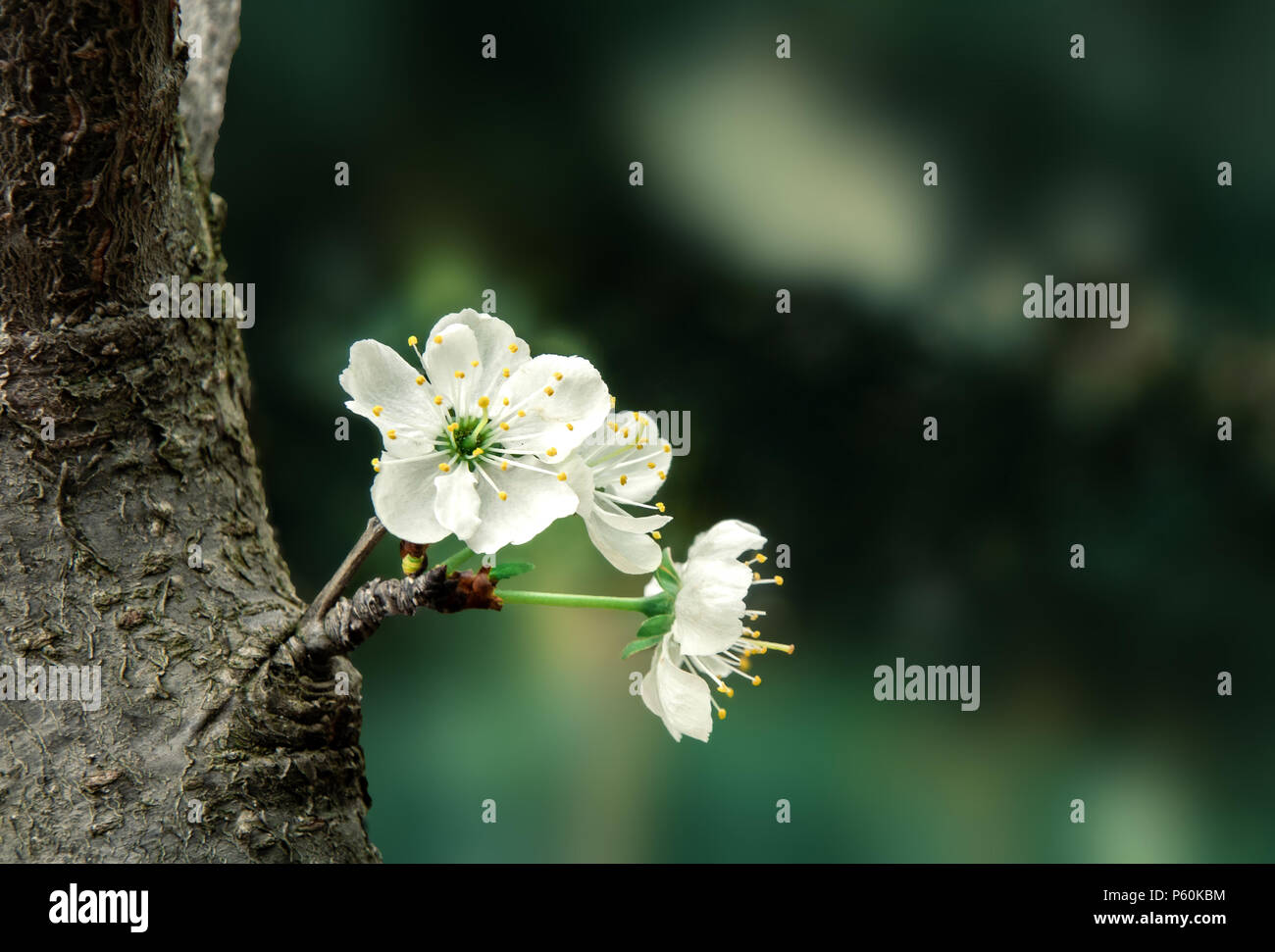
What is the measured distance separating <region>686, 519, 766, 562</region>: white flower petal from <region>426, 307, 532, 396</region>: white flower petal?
0.15 metres

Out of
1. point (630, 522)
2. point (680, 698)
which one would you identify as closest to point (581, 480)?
point (630, 522)

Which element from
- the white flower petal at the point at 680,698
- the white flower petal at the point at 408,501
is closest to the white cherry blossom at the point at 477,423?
the white flower petal at the point at 408,501

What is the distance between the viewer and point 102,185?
0.61 m

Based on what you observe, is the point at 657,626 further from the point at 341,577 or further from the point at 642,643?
the point at 341,577

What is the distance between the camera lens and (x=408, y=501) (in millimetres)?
540

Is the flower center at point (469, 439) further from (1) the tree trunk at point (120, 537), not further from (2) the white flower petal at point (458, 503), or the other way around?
(1) the tree trunk at point (120, 537)

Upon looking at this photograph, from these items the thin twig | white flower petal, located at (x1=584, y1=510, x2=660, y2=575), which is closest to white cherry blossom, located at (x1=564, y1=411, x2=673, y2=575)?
white flower petal, located at (x1=584, y1=510, x2=660, y2=575)

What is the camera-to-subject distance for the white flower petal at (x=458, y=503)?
53cm

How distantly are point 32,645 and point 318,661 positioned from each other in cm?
17

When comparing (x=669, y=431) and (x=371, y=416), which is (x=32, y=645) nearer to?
(x=371, y=416)

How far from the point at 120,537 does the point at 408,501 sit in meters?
0.23

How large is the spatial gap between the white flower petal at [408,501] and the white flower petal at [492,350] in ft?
0.20

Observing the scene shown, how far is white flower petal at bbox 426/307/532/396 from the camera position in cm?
57

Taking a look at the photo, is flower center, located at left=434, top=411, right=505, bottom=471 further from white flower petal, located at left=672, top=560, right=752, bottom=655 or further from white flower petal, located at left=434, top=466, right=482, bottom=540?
white flower petal, located at left=672, top=560, right=752, bottom=655
